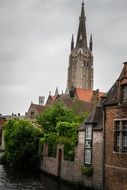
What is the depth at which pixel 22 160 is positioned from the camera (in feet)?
148

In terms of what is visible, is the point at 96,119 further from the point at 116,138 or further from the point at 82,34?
the point at 82,34

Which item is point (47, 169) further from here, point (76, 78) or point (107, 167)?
point (76, 78)

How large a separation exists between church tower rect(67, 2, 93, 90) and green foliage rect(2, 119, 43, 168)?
85052mm

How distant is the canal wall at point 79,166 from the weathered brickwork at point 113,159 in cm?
156

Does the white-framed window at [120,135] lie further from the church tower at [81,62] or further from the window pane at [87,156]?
the church tower at [81,62]

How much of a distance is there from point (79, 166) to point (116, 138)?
22.8 ft

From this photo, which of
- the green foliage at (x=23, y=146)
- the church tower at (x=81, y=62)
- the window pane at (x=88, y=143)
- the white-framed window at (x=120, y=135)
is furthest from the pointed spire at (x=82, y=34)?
the white-framed window at (x=120, y=135)

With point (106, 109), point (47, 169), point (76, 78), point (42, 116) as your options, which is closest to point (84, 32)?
point (76, 78)

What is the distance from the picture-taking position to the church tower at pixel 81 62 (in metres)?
133

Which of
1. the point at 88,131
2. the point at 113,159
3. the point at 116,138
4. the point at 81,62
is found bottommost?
the point at 113,159

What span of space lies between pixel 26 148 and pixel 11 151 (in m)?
2.84

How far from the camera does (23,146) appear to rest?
44969mm

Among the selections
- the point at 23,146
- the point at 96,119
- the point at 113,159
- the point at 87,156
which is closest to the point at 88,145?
the point at 87,156

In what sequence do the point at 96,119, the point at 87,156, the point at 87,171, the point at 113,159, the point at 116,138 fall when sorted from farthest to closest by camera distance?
the point at 87,156 < the point at 96,119 < the point at 87,171 < the point at 116,138 < the point at 113,159
